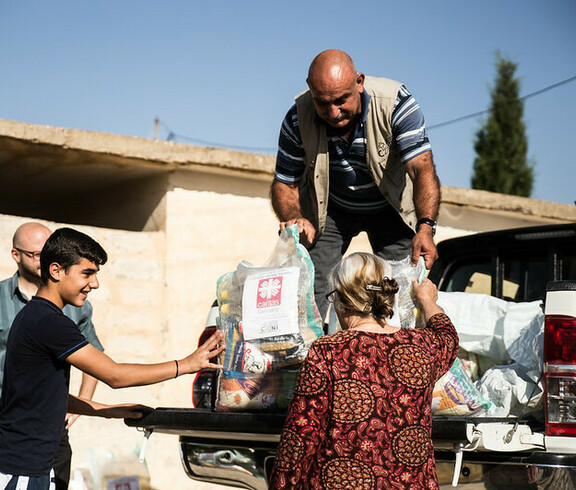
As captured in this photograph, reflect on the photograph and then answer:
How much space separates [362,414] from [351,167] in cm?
179

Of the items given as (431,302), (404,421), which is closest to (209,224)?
(431,302)

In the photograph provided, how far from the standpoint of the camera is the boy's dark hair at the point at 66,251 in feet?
10.5

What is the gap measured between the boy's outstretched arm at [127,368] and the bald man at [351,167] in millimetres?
817

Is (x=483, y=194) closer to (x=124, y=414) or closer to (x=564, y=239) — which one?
(x=564, y=239)

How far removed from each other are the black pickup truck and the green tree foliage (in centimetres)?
2007

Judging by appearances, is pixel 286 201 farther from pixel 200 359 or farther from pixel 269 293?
pixel 200 359

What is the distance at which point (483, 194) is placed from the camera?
8734mm

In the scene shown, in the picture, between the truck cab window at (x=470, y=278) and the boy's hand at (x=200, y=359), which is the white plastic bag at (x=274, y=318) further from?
the truck cab window at (x=470, y=278)

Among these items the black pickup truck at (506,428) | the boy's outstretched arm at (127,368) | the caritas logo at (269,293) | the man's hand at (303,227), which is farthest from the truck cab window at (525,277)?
the boy's outstretched arm at (127,368)

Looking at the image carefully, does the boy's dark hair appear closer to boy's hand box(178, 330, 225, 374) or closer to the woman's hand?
boy's hand box(178, 330, 225, 374)

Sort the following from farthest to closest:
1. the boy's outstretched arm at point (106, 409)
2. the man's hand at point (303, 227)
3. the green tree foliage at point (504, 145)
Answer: the green tree foliage at point (504, 145) → the man's hand at point (303, 227) → the boy's outstretched arm at point (106, 409)

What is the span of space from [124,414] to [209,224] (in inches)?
147

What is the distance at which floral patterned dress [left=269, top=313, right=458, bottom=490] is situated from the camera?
2.73 m

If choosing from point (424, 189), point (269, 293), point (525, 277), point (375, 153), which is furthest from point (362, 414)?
point (525, 277)
